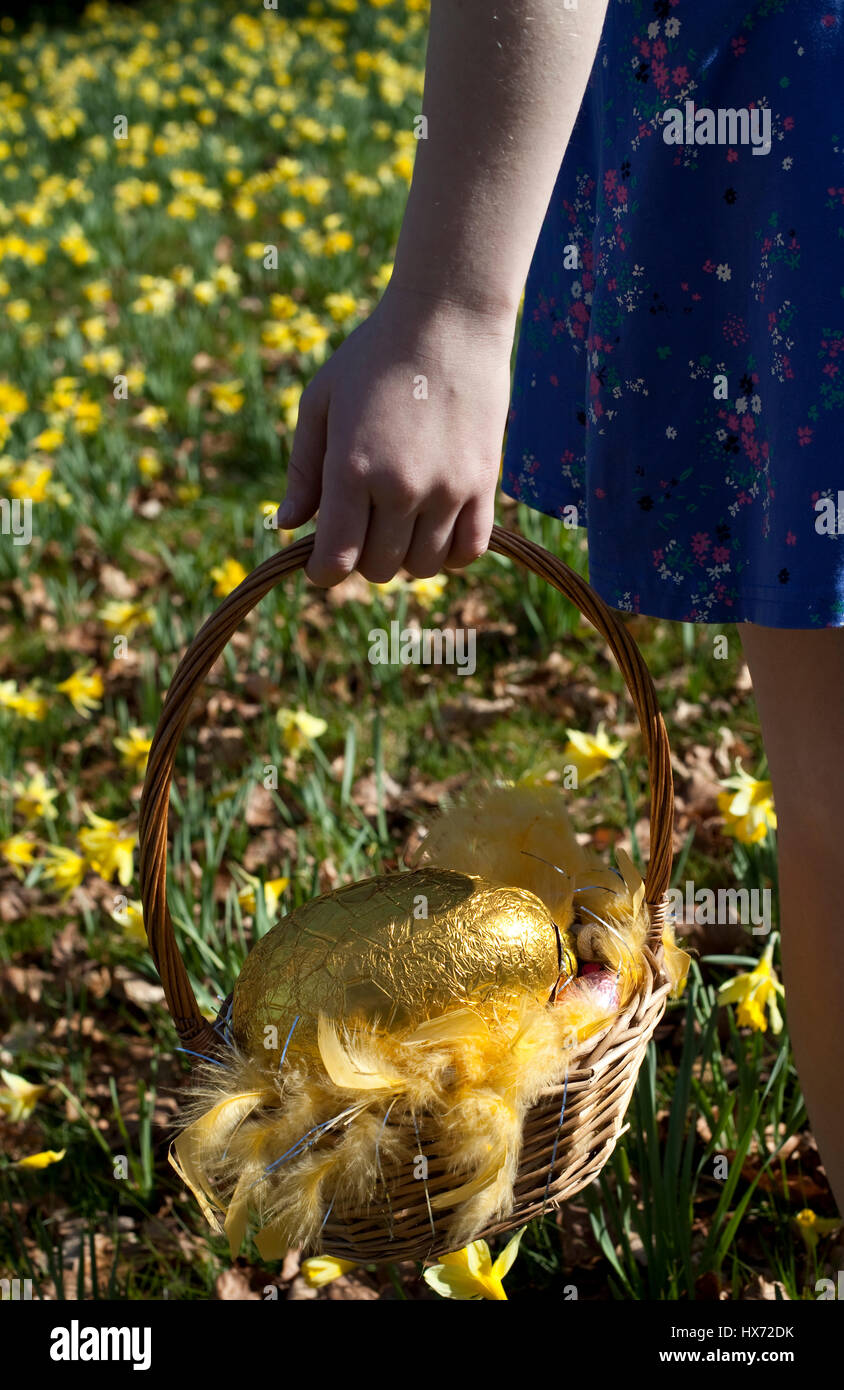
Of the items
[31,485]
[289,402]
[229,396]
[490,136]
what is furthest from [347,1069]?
[229,396]

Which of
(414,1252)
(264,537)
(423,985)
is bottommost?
(414,1252)

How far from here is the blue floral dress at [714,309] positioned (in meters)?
0.95

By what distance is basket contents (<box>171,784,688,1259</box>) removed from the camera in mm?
918

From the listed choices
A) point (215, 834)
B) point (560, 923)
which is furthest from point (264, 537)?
point (560, 923)

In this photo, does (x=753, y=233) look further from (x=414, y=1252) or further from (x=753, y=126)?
(x=414, y=1252)

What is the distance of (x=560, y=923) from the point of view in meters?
1.18

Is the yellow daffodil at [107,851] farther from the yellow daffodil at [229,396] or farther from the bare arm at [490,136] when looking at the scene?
the yellow daffodil at [229,396]

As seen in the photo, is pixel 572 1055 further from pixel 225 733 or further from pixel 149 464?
pixel 149 464

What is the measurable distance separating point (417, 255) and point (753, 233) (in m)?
0.34

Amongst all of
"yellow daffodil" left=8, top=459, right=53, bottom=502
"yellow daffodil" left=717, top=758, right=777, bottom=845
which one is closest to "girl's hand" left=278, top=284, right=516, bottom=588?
"yellow daffodil" left=717, top=758, right=777, bottom=845

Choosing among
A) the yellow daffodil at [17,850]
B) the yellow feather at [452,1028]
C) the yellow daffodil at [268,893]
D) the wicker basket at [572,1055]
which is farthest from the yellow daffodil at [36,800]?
the yellow feather at [452,1028]

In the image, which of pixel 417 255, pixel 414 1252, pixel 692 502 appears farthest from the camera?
pixel 692 502

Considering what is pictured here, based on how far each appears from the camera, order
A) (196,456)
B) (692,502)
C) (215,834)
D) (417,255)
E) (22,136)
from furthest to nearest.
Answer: (22,136)
(196,456)
(215,834)
(692,502)
(417,255)

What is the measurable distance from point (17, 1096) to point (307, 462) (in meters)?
1.09
